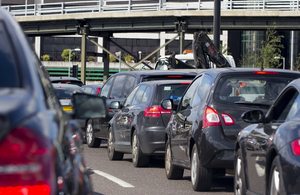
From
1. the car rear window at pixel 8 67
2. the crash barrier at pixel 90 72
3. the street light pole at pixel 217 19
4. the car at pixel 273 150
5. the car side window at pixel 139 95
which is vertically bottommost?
the car at pixel 273 150

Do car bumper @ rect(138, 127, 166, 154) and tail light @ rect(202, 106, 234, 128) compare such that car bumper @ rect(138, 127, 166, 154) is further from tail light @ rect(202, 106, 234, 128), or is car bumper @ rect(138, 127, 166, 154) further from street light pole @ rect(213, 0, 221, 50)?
street light pole @ rect(213, 0, 221, 50)

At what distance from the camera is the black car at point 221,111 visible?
514 inches

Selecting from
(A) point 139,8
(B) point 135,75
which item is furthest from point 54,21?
(B) point 135,75

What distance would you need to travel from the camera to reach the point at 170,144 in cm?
1523

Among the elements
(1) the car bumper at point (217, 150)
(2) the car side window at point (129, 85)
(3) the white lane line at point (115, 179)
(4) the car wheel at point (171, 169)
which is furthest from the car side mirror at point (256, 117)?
(2) the car side window at point (129, 85)

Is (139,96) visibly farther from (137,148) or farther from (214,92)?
(214,92)

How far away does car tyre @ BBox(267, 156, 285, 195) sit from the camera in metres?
8.85

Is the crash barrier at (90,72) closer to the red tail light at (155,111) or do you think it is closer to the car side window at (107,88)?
the car side window at (107,88)

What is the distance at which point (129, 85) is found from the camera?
21.8 m

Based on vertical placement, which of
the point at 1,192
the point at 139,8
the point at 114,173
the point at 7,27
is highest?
the point at 139,8

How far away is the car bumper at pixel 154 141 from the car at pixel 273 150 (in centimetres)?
556

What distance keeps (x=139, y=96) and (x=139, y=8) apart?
51062 mm

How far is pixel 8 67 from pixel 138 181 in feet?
34.5

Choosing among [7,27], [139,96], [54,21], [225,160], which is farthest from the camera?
[54,21]
